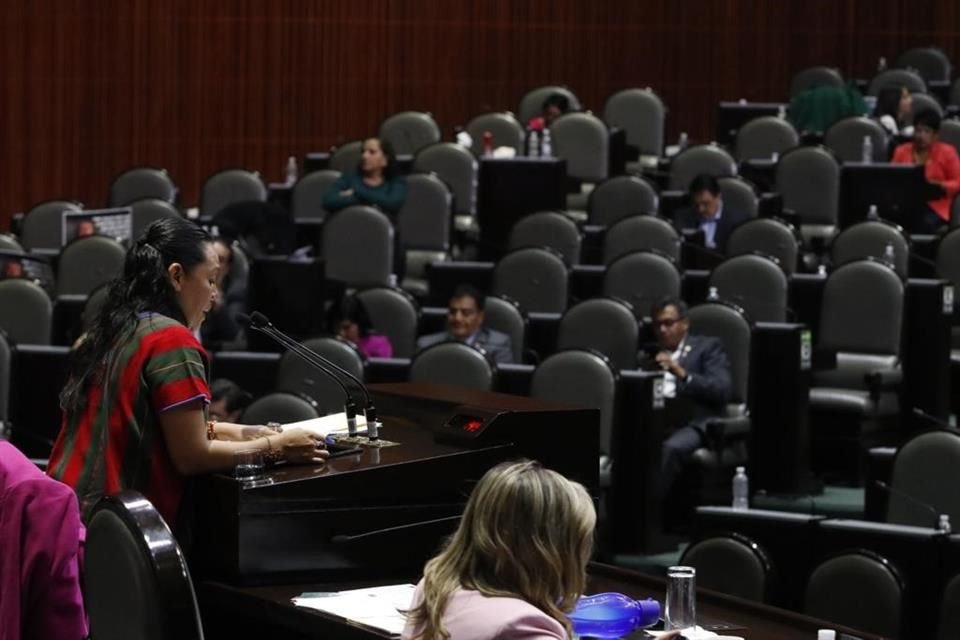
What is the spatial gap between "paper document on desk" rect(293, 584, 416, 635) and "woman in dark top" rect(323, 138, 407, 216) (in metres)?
6.25

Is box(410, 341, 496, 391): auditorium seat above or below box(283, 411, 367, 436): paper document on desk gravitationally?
below

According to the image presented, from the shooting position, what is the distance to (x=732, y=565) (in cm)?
470

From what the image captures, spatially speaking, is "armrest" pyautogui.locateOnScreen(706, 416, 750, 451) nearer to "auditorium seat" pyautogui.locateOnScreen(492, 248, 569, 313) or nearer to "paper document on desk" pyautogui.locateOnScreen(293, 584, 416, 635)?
"auditorium seat" pyautogui.locateOnScreen(492, 248, 569, 313)

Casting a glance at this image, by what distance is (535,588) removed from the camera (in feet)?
7.97

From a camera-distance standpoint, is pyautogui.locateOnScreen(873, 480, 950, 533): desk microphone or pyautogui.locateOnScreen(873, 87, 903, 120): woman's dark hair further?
pyautogui.locateOnScreen(873, 87, 903, 120): woman's dark hair

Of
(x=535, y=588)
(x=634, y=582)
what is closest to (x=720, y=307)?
(x=634, y=582)

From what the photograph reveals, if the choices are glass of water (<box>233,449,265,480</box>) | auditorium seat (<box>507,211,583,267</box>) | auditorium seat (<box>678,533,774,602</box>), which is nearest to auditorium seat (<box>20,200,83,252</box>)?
auditorium seat (<box>507,211,583,267</box>)

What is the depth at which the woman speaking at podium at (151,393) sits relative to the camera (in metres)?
3.11

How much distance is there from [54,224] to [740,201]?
3.48 meters

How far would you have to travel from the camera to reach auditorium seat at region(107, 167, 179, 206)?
10344mm

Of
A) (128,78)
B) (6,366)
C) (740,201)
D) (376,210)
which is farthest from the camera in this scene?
(128,78)

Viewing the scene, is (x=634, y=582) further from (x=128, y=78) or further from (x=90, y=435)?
(x=128, y=78)

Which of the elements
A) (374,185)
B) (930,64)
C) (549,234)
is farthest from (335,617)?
(930,64)

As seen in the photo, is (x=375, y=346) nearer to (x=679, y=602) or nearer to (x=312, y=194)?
(x=312, y=194)
